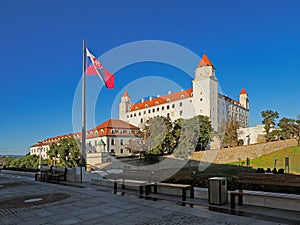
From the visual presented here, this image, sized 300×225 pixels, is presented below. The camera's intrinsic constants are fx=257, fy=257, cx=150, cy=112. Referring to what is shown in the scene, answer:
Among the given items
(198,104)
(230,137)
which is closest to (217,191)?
(230,137)

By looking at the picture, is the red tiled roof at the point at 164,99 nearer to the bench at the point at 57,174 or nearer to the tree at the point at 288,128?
the tree at the point at 288,128

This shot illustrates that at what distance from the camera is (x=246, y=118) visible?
110 meters

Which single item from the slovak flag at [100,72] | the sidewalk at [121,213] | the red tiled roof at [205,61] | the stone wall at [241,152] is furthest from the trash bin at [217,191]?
the red tiled roof at [205,61]

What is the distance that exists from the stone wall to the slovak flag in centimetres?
3893

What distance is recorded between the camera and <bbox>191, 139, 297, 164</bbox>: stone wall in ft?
160

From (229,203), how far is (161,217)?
239 cm

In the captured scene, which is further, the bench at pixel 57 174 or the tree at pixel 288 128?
the tree at pixel 288 128

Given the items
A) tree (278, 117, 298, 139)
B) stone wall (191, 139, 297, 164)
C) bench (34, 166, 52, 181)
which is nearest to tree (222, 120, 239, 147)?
tree (278, 117, 298, 139)

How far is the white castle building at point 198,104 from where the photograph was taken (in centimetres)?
8288

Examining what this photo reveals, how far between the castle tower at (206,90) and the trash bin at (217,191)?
2954 inches

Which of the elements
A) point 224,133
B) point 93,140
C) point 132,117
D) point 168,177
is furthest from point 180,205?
point 132,117

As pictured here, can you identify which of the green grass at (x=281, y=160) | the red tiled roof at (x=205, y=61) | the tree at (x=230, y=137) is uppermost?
the red tiled roof at (x=205, y=61)

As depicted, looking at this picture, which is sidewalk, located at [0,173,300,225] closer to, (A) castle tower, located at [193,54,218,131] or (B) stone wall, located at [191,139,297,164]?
(B) stone wall, located at [191,139,297,164]

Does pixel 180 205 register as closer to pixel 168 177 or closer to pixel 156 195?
pixel 156 195
